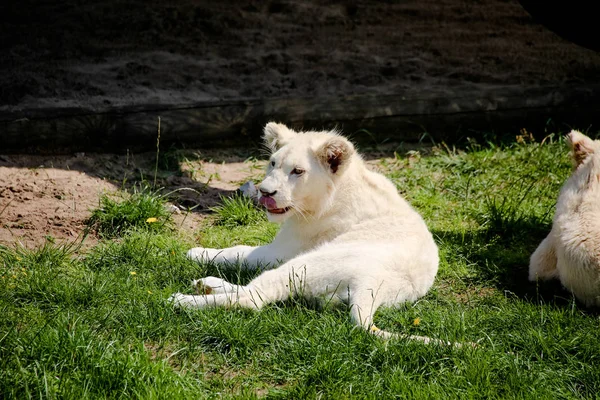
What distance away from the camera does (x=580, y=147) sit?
596cm

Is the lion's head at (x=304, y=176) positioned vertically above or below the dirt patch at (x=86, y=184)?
above

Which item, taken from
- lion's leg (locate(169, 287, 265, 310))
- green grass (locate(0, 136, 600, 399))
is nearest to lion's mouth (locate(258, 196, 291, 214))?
green grass (locate(0, 136, 600, 399))

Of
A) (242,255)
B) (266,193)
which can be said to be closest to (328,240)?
(266,193)

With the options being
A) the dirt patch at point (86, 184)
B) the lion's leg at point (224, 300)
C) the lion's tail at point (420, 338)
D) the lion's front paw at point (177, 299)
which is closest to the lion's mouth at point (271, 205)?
the lion's leg at point (224, 300)

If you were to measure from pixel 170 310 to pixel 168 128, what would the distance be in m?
3.61

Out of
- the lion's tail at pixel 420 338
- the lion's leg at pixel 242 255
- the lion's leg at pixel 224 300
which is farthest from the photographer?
the lion's leg at pixel 242 255

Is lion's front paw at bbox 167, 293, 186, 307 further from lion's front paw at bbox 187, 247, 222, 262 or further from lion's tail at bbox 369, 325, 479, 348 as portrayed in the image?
lion's tail at bbox 369, 325, 479, 348

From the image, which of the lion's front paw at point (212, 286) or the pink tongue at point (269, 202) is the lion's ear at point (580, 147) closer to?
the pink tongue at point (269, 202)

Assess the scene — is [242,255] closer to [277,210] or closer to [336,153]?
[277,210]

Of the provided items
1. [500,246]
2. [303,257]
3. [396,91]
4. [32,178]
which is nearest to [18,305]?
[303,257]

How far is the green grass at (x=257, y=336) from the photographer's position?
13.3 feet

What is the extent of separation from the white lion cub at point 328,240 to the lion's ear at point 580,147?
1.49 meters

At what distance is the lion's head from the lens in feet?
17.7

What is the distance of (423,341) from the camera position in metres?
4.48
